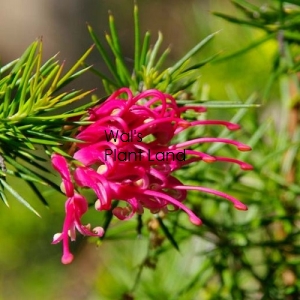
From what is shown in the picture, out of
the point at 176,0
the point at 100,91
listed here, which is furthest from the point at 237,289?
the point at 176,0

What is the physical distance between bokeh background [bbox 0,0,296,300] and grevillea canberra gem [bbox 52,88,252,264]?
0.07 m

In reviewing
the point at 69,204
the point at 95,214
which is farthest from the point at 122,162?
the point at 95,214

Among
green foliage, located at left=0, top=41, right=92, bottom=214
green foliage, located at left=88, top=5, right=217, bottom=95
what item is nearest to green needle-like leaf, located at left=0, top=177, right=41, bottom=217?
green foliage, located at left=0, top=41, right=92, bottom=214

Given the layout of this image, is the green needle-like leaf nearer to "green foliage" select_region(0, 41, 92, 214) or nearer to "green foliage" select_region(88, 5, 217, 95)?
"green foliage" select_region(0, 41, 92, 214)

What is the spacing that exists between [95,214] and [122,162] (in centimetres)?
48

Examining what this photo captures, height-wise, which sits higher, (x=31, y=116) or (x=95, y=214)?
(x=31, y=116)

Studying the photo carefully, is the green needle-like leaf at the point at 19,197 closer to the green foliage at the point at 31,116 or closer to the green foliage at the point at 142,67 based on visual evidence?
the green foliage at the point at 31,116

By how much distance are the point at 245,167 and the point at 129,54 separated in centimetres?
190

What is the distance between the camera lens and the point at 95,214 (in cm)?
87

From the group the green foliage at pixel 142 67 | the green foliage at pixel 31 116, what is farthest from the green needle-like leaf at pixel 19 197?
the green foliage at pixel 142 67

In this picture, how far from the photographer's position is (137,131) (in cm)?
41

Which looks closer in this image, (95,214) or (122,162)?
(122,162)

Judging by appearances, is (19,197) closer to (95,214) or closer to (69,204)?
(69,204)

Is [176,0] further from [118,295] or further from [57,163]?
[57,163]
